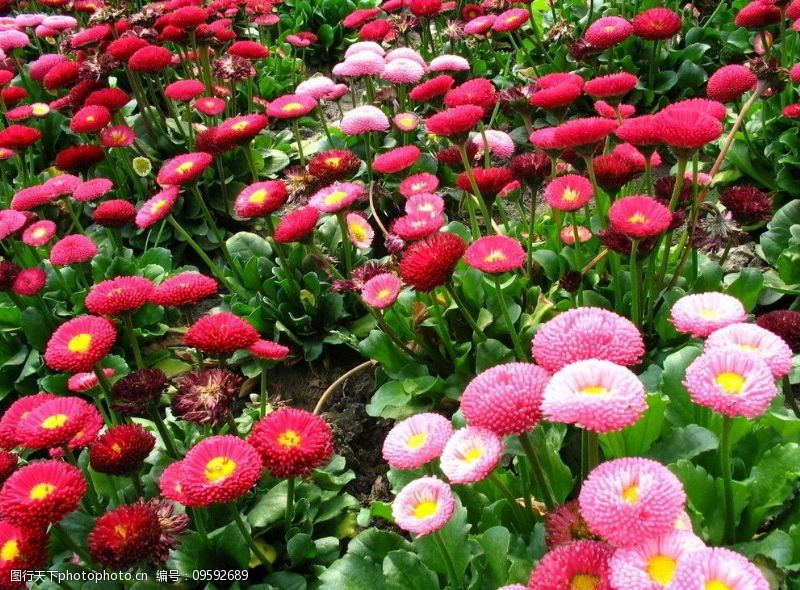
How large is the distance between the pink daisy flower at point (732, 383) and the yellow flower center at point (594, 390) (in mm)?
185

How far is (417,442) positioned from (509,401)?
12.3 inches

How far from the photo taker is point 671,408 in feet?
6.70

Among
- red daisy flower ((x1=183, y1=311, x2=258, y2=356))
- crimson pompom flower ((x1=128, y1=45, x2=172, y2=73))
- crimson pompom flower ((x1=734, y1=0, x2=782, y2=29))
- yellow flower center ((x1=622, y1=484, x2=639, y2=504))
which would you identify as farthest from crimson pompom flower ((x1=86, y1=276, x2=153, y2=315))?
crimson pompom flower ((x1=734, y1=0, x2=782, y2=29))

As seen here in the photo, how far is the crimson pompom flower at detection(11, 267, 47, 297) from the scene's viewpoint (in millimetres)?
3078

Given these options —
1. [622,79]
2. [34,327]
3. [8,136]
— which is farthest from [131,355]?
[622,79]

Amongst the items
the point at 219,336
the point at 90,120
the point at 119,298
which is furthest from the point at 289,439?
the point at 90,120

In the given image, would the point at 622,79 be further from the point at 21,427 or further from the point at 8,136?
the point at 8,136

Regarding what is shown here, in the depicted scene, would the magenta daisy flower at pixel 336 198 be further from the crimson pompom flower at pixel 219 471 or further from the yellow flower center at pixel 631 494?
the yellow flower center at pixel 631 494

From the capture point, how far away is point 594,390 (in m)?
1.35

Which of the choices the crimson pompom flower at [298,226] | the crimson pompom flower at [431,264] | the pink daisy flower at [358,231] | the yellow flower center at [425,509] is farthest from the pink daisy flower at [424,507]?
the pink daisy flower at [358,231]

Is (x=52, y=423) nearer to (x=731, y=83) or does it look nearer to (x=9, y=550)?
(x=9, y=550)

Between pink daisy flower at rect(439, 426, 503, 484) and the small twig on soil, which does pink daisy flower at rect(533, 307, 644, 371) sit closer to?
pink daisy flower at rect(439, 426, 503, 484)

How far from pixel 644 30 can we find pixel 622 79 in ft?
2.86

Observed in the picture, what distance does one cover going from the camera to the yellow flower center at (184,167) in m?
3.18
